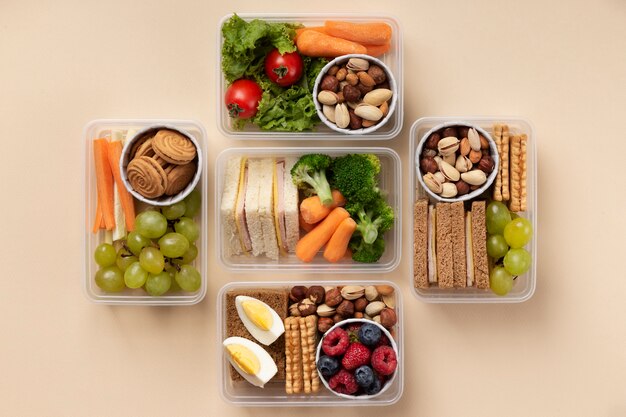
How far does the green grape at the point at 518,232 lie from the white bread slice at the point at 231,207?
714 mm

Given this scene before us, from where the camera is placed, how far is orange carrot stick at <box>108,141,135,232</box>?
5.55 ft

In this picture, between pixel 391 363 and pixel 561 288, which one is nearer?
pixel 391 363

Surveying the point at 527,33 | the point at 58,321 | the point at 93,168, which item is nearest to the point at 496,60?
the point at 527,33

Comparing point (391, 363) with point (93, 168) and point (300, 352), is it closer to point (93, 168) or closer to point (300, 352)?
point (300, 352)

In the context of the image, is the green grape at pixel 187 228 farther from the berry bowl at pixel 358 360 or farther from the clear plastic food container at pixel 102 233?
the berry bowl at pixel 358 360

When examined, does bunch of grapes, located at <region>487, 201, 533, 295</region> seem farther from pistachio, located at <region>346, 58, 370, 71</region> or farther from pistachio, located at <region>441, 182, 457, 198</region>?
pistachio, located at <region>346, 58, 370, 71</region>

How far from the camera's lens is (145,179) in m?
1.62

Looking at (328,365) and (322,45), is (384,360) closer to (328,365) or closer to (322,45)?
(328,365)

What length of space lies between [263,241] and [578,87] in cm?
97

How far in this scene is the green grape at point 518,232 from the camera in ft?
5.41

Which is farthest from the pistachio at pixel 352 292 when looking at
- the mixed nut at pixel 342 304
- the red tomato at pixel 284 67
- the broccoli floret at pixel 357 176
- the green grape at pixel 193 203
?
the red tomato at pixel 284 67

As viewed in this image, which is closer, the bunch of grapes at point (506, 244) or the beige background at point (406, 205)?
the bunch of grapes at point (506, 244)

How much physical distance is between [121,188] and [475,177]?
922 millimetres

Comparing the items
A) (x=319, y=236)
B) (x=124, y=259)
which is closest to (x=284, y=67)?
(x=319, y=236)
